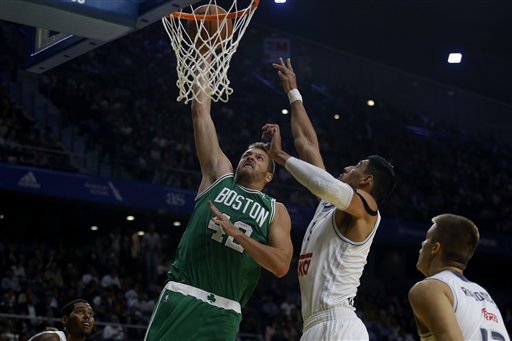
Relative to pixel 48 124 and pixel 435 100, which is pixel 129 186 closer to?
pixel 48 124

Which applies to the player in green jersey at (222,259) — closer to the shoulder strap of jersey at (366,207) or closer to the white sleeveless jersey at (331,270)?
the white sleeveless jersey at (331,270)

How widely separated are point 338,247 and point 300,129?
107 centimetres

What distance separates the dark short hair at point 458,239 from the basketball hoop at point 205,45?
2218 mm

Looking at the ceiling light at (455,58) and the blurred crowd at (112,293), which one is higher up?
the ceiling light at (455,58)

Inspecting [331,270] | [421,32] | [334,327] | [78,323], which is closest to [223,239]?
[331,270]

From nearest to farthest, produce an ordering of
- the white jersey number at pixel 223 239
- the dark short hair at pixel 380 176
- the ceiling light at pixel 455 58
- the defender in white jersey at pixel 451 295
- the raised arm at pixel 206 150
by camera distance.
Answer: the defender in white jersey at pixel 451 295 < the dark short hair at pixel 380 176 < the white jersey number at pixel 223 239 < the raised arm at pixel 206 150 < the ceiling light at pixel 455 58

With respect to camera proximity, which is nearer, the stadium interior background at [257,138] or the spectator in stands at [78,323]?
the spectator in stands at [78,323]

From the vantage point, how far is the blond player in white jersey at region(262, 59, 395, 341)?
4453 mm

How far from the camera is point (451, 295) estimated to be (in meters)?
3.58

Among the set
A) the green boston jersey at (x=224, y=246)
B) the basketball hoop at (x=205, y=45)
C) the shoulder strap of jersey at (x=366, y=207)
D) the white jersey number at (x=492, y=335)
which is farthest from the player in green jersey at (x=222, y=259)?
the white jersey number at (x=492, y=335)

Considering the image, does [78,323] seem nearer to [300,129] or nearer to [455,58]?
[300,129]

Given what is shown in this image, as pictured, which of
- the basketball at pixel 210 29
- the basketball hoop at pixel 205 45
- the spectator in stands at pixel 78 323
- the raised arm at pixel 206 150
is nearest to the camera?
the raised arm at pixel 206 150

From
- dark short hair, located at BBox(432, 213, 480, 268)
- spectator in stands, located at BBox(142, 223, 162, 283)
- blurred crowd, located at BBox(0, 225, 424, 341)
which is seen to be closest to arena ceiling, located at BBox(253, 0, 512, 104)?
blurred crowd, located at BBox(0, 225, 424, 341)

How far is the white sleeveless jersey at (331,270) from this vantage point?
180 inches
